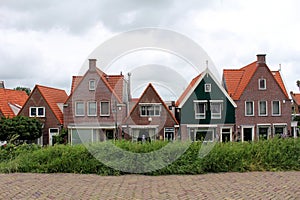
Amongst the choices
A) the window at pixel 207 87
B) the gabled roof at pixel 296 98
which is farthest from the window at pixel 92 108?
the gabled roof at pixel 296 98

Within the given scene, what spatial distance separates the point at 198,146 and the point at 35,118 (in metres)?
24.2

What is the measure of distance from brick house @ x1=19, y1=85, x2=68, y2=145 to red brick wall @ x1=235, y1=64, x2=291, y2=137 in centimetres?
1682

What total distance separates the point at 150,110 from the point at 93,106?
529 cm

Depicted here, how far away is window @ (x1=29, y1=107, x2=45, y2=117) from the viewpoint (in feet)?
118

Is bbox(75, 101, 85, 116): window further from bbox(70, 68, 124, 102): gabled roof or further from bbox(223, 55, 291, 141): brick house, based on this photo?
bbox(223, 55, 291, 141): brick house

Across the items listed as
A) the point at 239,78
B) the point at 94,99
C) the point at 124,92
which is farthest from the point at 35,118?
the point at 239,78

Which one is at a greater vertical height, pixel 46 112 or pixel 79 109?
pixel 79 109

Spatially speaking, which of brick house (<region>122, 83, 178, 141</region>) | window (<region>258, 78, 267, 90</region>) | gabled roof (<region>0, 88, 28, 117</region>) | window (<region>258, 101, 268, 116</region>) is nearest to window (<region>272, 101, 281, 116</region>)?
window (<region>258, 101, 268, 116</region>)

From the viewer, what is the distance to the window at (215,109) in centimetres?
3490

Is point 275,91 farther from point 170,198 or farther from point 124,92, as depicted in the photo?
point 170,198

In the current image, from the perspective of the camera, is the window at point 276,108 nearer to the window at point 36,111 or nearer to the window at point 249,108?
the window at point 249,108

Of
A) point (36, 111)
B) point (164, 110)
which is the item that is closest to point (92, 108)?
point (36, 111)

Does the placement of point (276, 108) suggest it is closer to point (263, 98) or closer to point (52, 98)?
point (263, 98)

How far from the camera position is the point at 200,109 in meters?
35.0
